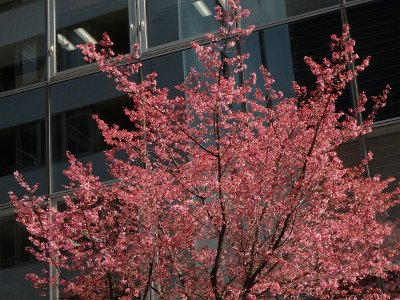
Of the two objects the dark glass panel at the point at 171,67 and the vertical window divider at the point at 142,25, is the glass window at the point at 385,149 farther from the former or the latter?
the vertical window divider at the point at 142,25

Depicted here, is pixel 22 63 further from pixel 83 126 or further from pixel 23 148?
pixel 83 126

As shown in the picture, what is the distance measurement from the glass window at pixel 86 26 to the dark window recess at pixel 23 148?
1.35m

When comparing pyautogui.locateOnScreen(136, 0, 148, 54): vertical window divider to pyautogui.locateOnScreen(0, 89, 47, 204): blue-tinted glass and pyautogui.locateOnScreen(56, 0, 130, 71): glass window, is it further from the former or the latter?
pyautogui.locateOnScreen(0, 89, 47, 204): blue-tinted glass

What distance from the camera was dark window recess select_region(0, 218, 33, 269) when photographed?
43.2 ft

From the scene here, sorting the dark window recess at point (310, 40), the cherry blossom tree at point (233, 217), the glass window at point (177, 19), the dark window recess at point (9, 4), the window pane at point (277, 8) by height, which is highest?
the dark window recess at point (9, 4)

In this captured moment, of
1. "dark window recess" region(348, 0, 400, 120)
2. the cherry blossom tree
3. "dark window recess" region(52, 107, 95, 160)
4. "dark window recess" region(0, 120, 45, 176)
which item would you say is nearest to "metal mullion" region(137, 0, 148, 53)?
"dark window recess" region(52, 107, 95, 160)

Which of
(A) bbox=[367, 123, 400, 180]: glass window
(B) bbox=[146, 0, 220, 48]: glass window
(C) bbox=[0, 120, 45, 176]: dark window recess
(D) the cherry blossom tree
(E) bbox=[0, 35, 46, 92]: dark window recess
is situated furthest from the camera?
(E) bbox=[0, 35, 46, 92]: dark window recess

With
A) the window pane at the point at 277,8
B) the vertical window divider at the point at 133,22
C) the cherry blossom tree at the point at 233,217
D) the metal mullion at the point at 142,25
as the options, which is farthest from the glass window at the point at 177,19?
the cherry blossom tree at the point at 233,217

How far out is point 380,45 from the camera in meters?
12.2

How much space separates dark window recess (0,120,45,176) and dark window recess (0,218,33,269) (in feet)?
3.59

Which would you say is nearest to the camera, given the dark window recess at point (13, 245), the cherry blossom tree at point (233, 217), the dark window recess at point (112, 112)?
the cherry blossom tree at point (233, 217)

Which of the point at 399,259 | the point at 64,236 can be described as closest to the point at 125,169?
the point at 64,236

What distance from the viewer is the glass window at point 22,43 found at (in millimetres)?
14852

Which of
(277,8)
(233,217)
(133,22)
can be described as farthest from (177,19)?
(233,217)
